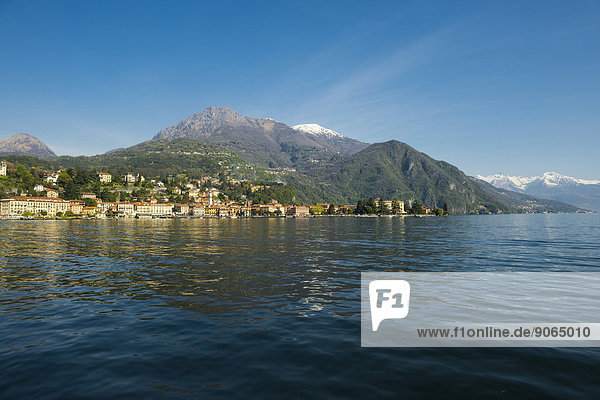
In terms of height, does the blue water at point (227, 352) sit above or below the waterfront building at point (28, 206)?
below

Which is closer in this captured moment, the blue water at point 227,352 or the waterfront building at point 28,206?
the blue water at point 227,352

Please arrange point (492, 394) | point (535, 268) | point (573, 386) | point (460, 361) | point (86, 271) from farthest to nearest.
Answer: point (535, 268), point (86, 271), point (460, 361), point (573, 386), point (492, 394)

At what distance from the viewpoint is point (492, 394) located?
8.46 m

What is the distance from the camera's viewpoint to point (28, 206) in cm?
18250

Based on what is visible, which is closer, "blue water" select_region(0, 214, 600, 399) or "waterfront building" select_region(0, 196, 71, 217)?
"blue water" select_region(0, 214, 600, 399)

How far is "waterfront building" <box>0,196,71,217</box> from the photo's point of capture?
178250 mm

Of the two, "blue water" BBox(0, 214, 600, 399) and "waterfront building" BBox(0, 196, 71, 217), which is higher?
"waterfront building" BBox(0, 196, 71, 217)

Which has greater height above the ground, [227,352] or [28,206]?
[28,206]

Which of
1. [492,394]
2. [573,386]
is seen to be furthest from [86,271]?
[573,386]

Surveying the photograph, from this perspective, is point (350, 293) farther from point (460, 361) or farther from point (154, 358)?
point (154, 358)

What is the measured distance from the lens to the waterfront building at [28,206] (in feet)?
585

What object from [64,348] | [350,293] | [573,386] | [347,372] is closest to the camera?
[573,386]

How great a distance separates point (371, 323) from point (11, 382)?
39.6 feet

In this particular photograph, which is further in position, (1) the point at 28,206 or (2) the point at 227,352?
(1) the point at 28,206
